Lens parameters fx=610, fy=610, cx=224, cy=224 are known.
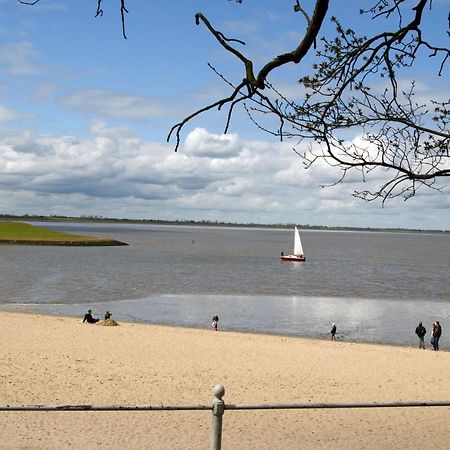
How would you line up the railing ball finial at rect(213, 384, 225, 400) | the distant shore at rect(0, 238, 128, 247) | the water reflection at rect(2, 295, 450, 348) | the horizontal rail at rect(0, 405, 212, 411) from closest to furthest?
the railing ball finial at rect(213, 384, 225, 400)
the horizontal rail at rect(0, 405, 212, 411)
the water reflection at rect(2, 295, 450, 348)
the distant shore at rect(0, 238, 128, 247)

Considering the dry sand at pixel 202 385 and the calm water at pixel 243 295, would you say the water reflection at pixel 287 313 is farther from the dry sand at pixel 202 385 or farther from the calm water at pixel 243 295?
the dry sand at pixel 202 385

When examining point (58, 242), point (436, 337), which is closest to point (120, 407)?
point (436, 337)

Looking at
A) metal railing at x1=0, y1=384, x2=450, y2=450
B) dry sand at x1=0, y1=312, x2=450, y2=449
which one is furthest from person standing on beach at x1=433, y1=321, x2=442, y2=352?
metal railing at x1=0, y1=384, x2=450, y2=450

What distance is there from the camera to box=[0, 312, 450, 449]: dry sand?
13.8 meters

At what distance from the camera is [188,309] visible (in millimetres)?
42844

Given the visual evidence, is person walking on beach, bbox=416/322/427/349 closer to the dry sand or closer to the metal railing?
the dry sand

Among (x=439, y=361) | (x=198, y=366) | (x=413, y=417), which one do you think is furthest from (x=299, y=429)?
(x=439, y=361)

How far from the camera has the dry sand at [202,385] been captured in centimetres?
1380

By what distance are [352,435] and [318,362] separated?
9.68 metres

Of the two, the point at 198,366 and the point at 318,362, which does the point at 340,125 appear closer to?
the point at 198,366

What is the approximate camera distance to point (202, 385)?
64.0 ft

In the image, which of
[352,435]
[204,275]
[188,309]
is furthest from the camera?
[204,275]

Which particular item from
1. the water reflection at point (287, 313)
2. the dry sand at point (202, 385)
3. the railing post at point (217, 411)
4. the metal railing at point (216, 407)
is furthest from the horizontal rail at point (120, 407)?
the water reflection at point (287, 313)

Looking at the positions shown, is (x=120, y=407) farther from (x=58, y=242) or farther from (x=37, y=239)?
(x=37, y=239)
